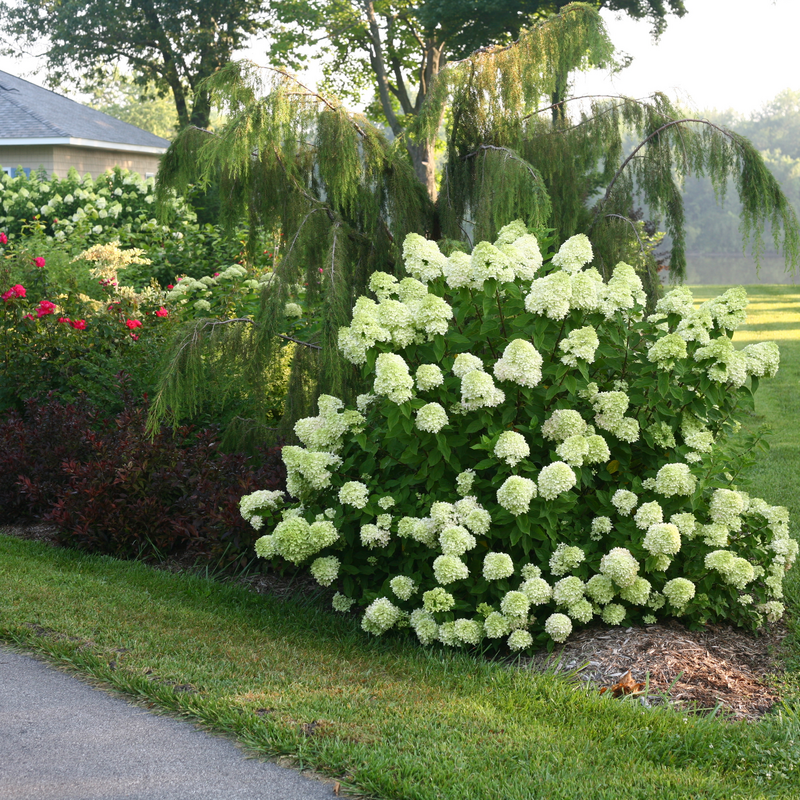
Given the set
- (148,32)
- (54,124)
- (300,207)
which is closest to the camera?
(300,207)

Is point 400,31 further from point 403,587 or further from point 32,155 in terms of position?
point 403,587

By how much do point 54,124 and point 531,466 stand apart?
2030 centimetres

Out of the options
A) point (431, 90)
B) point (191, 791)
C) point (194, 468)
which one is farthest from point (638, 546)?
point (431, 90)

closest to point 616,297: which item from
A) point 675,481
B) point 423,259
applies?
point 675,481

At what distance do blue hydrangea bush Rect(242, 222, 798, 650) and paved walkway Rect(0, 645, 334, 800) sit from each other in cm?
114

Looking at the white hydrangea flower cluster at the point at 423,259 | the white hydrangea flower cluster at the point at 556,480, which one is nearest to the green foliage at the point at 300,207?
the white hydrangea flower cluster at the point at 423,259

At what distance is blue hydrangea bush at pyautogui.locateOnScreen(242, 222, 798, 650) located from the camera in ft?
12.8

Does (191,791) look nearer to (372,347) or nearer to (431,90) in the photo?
(372,347)

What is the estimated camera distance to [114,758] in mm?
2977

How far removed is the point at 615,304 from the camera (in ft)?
13.5

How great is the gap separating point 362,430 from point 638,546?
1.52 m

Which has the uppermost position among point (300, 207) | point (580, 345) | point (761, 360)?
point (300, 207)

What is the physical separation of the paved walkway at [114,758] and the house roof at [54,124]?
19.3 meters

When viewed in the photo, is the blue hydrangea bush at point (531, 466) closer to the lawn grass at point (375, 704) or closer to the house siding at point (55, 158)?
the lawn grass at point (375, 704)
